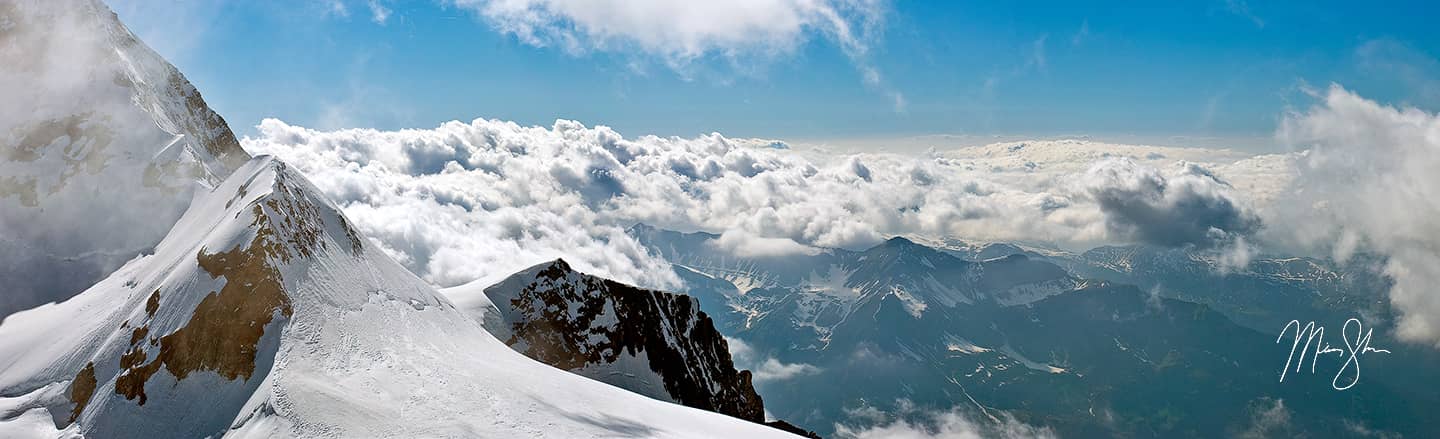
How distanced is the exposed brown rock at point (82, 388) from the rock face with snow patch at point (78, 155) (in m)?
50.4

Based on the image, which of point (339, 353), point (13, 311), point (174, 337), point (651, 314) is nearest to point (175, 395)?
point (174, 337)

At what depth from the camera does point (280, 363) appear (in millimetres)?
53844

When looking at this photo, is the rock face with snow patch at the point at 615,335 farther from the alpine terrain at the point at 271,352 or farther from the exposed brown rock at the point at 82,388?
the exposed brown rock at the point at 82,388

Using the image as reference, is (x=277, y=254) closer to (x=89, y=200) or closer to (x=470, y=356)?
(x=470, y=356)

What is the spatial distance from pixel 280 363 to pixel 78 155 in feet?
331

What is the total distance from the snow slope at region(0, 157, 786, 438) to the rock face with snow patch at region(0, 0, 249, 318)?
2438cm

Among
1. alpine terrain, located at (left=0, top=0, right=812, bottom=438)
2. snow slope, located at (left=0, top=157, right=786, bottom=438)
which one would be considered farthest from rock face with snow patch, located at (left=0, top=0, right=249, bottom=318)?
snow slope, located at (left=0, top=157, right=786, bottom=438)

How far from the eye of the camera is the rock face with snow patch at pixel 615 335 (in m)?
132

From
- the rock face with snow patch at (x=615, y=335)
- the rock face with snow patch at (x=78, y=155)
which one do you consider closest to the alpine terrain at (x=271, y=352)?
the rock face with snow patch at (x=78, y=155)

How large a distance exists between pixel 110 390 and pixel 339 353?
1898 centimetres

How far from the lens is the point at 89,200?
113 m

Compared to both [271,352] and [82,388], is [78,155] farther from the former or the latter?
[271,352]

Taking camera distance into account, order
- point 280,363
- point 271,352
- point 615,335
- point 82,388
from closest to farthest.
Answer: point 280,363, point 271,352, point 82,388, point 615,335

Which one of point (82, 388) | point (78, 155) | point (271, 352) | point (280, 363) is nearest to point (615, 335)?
point (271, 352)
